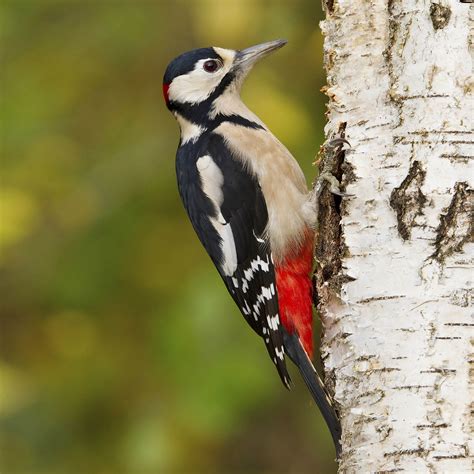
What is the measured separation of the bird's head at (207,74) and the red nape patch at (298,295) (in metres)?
0.87

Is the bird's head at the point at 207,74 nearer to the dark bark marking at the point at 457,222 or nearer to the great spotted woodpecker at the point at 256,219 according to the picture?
the great spotted woodpecker at the point at 256,219

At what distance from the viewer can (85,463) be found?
→ 511 cm

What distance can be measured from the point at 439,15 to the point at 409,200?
1.88ft

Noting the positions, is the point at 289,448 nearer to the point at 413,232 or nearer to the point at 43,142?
the point at 43,142

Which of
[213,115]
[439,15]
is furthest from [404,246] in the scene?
[213,115]

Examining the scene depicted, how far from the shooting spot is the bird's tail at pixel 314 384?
3.11m

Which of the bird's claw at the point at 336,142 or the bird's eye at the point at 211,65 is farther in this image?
the bird's eye at the point at 211,65

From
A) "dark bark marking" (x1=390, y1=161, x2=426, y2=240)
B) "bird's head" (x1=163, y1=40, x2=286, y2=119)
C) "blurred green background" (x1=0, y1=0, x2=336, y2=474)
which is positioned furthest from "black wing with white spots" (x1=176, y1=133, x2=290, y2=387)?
"dark bark marking" (x1=390, y1=161, x2=426, y2=240)

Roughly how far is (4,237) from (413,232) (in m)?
2.53

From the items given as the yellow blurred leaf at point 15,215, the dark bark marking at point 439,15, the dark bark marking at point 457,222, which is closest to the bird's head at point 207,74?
the yellow blurred leaf at point 15,215

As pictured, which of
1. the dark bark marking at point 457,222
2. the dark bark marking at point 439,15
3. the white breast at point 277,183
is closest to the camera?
the dark bark marking at point 457,222

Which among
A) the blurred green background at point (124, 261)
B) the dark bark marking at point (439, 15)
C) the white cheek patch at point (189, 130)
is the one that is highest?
the dark bark marking at point (439, 15)

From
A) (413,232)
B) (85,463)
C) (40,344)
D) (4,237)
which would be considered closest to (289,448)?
(85,463)

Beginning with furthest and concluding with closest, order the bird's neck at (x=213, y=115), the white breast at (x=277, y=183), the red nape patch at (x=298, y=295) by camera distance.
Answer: the bird's neck at (x=213, y=115), the white breast at (x=277, y=183), the red nape patch at (x=298, y=295)
